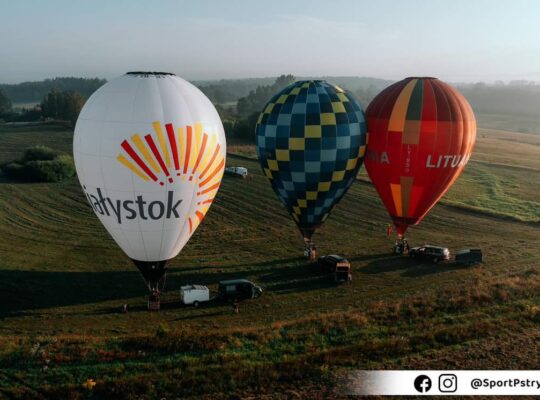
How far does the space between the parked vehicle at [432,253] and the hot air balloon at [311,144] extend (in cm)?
655

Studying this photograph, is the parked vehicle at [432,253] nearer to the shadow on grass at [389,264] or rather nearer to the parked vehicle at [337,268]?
the shadow on grass at [389,264]

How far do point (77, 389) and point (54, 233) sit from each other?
65.7ft

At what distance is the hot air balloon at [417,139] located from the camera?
80.7 ft

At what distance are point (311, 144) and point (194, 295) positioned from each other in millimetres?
9386

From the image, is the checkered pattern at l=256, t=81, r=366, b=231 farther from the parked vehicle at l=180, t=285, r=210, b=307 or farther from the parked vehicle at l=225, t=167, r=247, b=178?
the parked vehicle at l=225, t=167, r=247, b=178

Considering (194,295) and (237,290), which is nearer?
(194,295)

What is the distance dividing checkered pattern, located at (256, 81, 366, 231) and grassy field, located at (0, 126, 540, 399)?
14.6ft

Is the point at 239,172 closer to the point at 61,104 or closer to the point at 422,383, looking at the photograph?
the point at 422,383

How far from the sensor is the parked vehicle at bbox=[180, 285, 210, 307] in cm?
2223

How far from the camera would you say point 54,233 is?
32.9m

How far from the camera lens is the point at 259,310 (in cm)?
2195

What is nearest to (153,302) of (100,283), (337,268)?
(100,283)

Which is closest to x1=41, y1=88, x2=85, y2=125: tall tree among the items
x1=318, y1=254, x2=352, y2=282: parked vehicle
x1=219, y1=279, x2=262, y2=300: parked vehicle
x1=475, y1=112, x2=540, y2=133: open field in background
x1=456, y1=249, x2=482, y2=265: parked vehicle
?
x1=318, y1=254, x2=352, y2=282: parked vehicle

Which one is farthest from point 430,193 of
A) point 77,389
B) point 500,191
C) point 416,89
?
point 500,191
